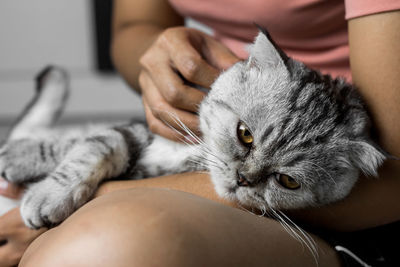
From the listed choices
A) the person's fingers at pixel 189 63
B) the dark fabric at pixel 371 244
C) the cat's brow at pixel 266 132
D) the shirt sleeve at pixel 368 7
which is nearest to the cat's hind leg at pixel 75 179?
the person's fingers at pixel 189 63

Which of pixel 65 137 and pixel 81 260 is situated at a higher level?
pixel 81 260

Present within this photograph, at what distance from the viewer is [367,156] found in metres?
0.79

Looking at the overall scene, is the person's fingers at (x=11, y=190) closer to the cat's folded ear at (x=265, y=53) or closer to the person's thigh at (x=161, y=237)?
the person's thigh at (x=161, y=237)

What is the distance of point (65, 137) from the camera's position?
1196 mm

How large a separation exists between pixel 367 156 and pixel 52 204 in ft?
2.01

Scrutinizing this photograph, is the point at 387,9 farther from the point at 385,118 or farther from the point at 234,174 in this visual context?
the point at 234,174

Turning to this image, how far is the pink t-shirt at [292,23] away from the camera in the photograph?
967 mm

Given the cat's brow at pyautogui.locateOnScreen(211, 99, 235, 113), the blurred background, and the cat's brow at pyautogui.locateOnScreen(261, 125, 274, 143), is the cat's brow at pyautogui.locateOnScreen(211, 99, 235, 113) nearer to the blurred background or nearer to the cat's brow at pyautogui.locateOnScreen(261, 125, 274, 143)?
the cat's brow at pyautogui.locateOnScreen(261, 125, 274, 143)

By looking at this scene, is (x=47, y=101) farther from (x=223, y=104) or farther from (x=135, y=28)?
(x=223, y=104)

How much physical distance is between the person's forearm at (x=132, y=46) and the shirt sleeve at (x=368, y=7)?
61 cm

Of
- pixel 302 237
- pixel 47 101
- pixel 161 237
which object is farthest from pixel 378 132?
pixel 47 101

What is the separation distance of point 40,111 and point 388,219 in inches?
42.5

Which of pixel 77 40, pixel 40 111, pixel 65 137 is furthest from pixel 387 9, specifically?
pixel 77 40

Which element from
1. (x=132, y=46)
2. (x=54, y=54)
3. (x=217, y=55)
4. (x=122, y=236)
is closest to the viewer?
(x=122, y=236)
